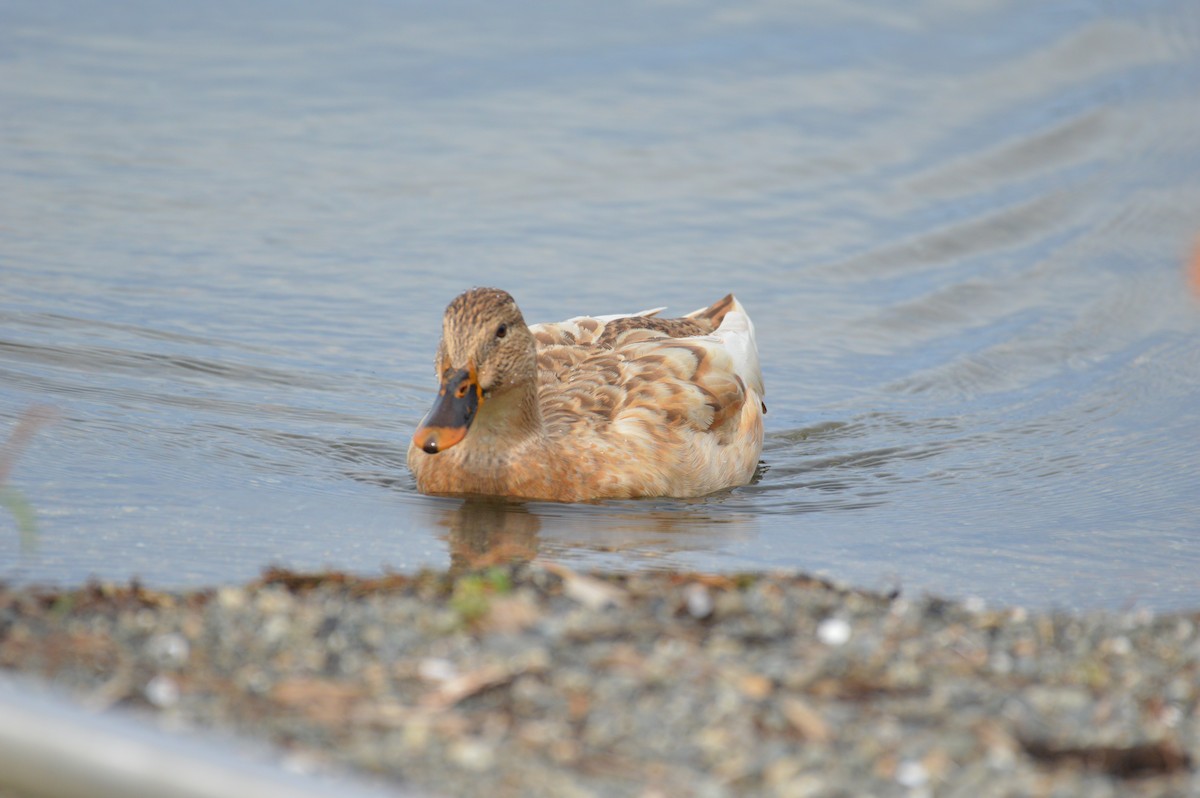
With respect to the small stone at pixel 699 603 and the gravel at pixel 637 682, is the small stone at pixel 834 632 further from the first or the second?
the small stone at pixel 699 603

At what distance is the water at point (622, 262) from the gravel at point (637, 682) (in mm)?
1932

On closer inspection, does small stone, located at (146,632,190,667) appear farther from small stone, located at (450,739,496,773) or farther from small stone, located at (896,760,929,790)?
small stone, located at (896,760,929,790)

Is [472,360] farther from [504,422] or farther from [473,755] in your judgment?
[473,755]

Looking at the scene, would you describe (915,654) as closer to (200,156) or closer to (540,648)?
(540,648)

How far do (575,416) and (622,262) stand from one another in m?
4.53

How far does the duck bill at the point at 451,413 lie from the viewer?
7.91m

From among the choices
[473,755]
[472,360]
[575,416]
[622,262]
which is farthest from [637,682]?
[622,262]

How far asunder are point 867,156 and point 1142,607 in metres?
9.86

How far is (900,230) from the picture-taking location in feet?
47.6

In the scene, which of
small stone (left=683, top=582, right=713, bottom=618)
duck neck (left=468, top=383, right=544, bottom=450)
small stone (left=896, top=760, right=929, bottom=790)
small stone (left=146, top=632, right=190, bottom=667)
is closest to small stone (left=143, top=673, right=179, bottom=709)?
small stone (left=146, top=632, right=190, bottom=667)

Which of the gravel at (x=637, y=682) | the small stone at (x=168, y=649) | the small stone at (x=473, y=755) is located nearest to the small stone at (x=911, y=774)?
the gravel at (x=637, y=682)

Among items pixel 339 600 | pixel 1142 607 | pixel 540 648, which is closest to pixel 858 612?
pixel 540 648

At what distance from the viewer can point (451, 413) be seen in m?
8.06

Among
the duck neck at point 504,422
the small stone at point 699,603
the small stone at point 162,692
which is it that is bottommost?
the small stone at point 162,692
